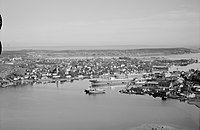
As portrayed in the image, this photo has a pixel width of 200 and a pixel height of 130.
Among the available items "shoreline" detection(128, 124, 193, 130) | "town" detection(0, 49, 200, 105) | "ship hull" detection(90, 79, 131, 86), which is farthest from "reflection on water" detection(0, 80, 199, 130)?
"ship hull" detection(90, 79, 131, 86)

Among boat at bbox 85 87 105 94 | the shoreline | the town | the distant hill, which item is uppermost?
the distant hill

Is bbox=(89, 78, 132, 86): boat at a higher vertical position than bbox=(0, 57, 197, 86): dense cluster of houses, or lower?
lower

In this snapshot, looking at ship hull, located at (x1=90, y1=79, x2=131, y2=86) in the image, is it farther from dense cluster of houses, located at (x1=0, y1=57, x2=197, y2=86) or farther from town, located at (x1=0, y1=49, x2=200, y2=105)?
dense cluster of houses, located at (x1=0, y1=57, x2=197, y2=86)

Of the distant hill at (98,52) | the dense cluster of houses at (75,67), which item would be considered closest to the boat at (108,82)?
the dense cluster of houses at (75,67)

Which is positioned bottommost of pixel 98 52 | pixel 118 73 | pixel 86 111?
pixel 86 111

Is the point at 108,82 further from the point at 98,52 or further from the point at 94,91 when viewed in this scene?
the point at 98,52

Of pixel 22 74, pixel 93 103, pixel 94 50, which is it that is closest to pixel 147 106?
pixel 93 103

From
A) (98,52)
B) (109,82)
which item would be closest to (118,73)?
(109,82)

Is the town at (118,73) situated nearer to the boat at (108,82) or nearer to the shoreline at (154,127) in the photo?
the boat at (108,82)

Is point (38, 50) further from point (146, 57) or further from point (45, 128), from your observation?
point (45, 128)

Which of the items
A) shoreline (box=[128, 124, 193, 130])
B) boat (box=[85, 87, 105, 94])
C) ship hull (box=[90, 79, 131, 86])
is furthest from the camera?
ship hull (box=[90, 79, 131, 86])
